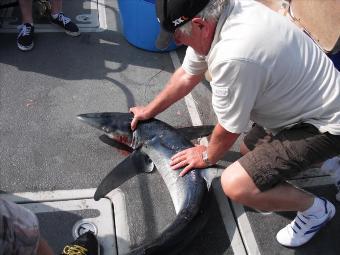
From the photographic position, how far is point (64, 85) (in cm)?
311

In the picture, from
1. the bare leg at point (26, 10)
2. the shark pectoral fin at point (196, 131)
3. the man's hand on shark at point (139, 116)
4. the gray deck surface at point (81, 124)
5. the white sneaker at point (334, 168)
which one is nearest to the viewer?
the gray deck surface at point (81, 124)

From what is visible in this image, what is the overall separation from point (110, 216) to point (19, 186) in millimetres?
613

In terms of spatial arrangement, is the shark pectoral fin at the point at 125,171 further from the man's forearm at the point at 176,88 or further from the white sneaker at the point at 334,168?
the white sneaker at the point at 334,168

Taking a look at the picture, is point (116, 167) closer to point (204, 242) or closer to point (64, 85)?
point (204, 242)

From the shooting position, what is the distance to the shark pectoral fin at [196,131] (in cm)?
278

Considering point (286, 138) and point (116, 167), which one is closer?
point (286, 138)

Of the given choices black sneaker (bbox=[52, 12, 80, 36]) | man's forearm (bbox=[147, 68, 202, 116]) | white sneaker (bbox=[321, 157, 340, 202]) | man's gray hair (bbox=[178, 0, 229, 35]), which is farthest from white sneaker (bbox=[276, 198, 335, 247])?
black sneaker (bbox=[52, 12, 80, 36])

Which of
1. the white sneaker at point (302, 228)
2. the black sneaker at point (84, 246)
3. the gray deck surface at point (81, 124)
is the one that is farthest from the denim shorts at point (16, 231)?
the white sneaker at point (302, 228)

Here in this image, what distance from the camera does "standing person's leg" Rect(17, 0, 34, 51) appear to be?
10.7 feet

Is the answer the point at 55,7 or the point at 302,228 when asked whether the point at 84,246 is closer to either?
the point at 302,228

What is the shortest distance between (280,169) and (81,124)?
4.91 feet

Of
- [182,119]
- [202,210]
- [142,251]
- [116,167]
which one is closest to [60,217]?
[116,167]

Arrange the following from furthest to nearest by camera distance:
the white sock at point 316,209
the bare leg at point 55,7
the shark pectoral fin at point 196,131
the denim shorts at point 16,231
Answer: the bare leg at point 55,7, the shark pectoral fin at point 196,131, the white sock at point 316,209, the denim shorts at point 16,231

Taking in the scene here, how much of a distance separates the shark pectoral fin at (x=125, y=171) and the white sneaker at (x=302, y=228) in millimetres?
948
